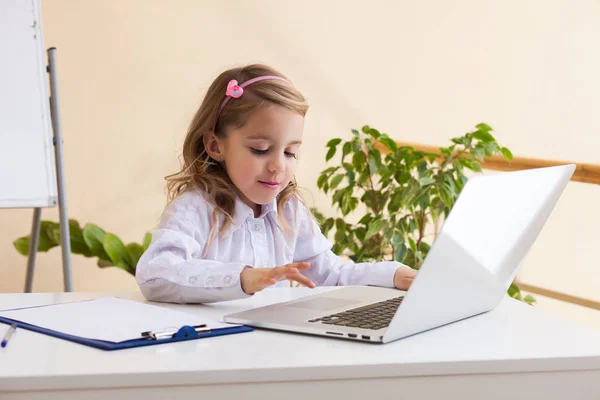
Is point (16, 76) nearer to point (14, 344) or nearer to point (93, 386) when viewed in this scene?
point (14, 344)

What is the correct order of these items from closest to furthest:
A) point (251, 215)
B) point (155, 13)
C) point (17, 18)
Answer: point (251, 215) → point (17, 18) → point (155, 13)

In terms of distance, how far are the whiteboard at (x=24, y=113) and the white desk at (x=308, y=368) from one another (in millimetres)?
1173

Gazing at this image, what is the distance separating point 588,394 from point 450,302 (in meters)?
0.18

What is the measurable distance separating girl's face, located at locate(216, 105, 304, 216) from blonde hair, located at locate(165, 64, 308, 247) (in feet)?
0.08

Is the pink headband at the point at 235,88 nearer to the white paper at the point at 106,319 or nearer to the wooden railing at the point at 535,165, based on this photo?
the white paper at the point at 106,319

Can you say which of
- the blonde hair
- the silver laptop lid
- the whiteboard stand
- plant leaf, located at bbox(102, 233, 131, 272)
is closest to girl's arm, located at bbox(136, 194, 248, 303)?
the blonde hair

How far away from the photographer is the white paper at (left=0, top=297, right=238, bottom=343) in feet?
2.72

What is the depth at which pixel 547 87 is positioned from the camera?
3789 millimetres

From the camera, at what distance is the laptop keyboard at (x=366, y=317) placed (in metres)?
0.88

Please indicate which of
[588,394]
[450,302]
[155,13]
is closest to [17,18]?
[155,13]

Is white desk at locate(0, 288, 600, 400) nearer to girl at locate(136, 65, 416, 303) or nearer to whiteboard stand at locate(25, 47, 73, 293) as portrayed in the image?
girl at locate(136, 65, 416, 303)

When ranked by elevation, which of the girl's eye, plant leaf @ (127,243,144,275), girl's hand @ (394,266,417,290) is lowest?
plant leaf @ (127,243,144,275)

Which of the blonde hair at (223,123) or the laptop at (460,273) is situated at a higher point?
the blonde hair at (223,123)

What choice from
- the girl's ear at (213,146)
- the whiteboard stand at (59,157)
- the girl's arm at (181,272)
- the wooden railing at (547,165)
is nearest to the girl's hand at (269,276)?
the girl's arm at (181,272)
